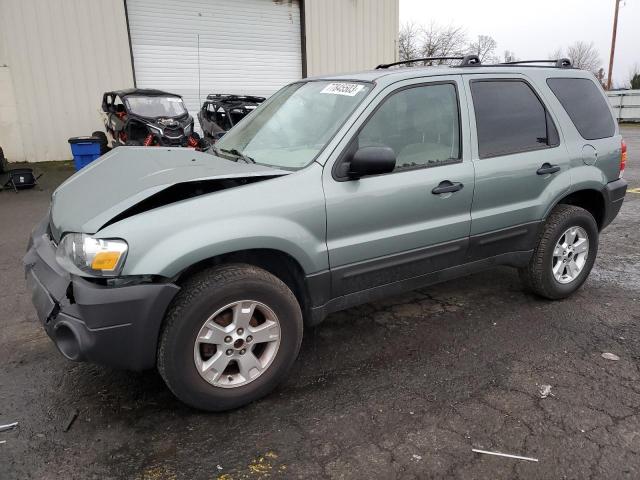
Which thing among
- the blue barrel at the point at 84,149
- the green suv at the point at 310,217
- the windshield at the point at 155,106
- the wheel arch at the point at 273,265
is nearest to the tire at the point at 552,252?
the green suv at the point at 310,217

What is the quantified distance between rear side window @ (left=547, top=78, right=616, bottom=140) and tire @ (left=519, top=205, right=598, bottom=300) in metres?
0.65

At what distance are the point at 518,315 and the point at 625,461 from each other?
169cm

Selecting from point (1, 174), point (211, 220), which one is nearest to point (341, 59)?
point (1, 174)

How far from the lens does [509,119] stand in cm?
373

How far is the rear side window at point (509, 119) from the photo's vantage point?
3.61 metres

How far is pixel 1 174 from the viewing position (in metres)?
10.6

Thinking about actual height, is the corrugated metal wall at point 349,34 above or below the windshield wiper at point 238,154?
above

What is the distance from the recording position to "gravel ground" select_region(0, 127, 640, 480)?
2.39m

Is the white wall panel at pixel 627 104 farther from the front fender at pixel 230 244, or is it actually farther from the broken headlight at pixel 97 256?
the broken headlight at pixel 97 256

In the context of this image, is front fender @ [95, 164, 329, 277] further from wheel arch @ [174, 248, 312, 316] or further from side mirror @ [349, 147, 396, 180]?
side mirror @ [349, 147, 396, 180]

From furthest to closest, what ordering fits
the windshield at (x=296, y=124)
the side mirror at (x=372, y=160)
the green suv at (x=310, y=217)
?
the windshield at (x=296, y=124)
the side mirror at (x=372, y=160)
the green suv at (x=310, y=217)

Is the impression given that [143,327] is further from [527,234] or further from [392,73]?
[527,234]

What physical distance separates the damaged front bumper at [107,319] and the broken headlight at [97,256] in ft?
0.20

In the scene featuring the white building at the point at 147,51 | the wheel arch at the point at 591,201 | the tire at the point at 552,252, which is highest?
the white building at the point at 147,51
